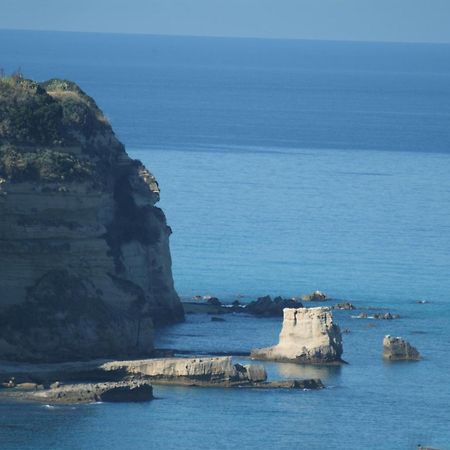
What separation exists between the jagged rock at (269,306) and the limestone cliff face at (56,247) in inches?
348

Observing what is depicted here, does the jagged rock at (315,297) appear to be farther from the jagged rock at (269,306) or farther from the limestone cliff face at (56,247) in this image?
the limestone cliff face at (56,247)

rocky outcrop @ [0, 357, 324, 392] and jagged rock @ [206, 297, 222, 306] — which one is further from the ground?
jagged rock @ [206, 297, 222, 306]

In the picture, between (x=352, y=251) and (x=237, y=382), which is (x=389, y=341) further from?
(x=352, y=251)

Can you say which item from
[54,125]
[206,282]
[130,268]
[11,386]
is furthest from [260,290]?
[11,386]

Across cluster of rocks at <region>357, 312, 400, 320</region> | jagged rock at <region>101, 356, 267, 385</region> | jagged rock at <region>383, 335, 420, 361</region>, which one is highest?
cluster of rocks at <region>357, 312, 400, 320</region>

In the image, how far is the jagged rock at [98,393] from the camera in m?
80.2

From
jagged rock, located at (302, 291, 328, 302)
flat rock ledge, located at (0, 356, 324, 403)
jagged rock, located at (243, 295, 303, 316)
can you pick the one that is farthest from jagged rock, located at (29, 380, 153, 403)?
jagged rock, located at (302, 291, 328, 302)

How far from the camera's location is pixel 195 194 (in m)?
149

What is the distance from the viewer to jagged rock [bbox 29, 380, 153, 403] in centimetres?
8019

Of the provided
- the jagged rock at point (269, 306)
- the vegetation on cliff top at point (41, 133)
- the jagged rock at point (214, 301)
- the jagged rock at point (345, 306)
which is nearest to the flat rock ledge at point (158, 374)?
the vegetation on cliff top at point (41, 133)

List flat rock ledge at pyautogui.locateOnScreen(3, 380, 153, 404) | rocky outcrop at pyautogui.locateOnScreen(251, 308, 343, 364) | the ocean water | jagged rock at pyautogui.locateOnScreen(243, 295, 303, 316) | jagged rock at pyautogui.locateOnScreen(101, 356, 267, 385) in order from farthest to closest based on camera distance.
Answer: jagged rock at pyautogui.locateOnScreen(243, 295, 303, 316) → rocky outcrop at pyautogui.locateOnScreen(251, 308, 343, 364) → jagged rock at pyautogui.locateOnScreen(101, 356, 267, 385) → flat rock ledge at pyautogui.locateOnScreen(3, 380, 153, 404) → the ocean water

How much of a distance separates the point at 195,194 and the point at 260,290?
37941mm

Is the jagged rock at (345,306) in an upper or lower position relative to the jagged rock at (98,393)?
upper

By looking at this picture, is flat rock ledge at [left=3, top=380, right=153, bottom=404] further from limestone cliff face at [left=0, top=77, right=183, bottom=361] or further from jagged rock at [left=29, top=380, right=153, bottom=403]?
limestone cliff face at [left=0, top=77, right=183, bottom=361]
